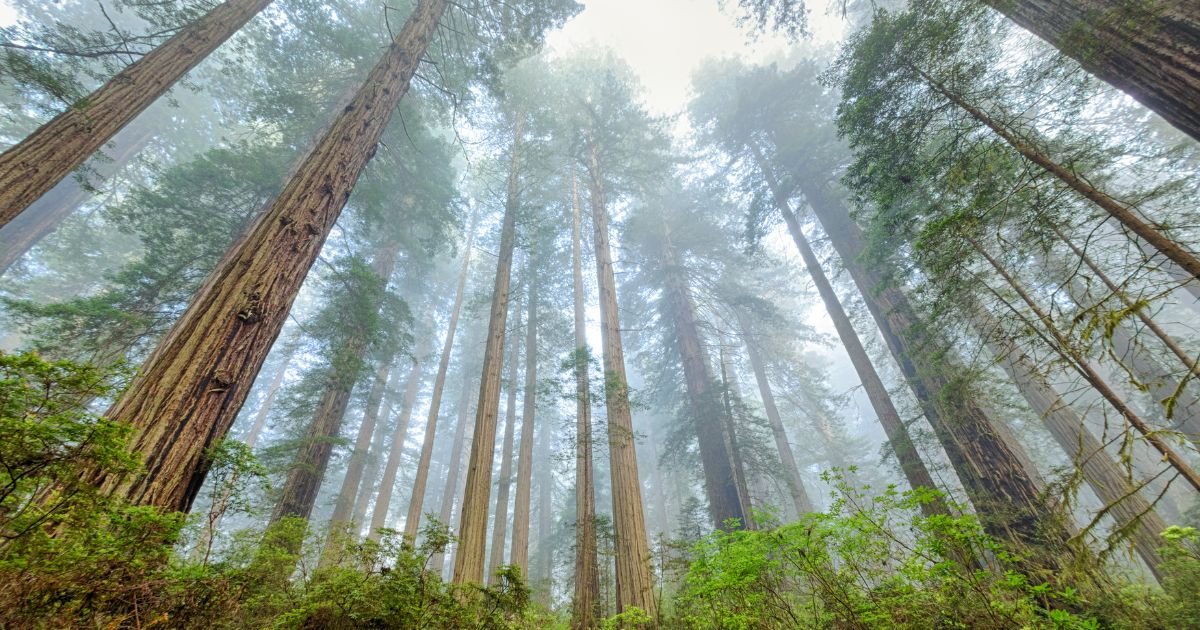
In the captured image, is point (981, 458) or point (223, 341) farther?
point (981, 458)

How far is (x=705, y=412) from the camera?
35.0 feet

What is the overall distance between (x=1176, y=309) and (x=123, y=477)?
38.1 meters

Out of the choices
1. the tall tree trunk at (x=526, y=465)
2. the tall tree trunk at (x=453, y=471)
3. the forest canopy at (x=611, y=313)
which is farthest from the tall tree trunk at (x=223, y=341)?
the tall tree trunk at (x=453, y=471)

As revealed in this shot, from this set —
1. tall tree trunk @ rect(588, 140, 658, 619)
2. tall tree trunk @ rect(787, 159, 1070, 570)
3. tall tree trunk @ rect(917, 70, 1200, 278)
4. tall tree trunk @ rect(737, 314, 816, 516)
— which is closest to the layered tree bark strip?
tall tree trunk @ rect(588, 140, 658, 619)

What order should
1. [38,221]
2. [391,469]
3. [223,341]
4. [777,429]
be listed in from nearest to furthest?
1. [223,341]
2. [777,429]
3. [391,469]
4. [38,221]

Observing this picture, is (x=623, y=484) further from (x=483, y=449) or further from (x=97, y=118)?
(x=97, y=118)

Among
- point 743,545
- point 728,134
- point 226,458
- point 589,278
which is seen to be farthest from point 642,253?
→ point 226,458

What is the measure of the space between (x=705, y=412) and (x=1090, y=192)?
825cm

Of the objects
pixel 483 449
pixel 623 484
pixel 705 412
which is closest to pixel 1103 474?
pixel 705 412

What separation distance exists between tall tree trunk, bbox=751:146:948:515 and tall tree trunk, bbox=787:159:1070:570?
55cm

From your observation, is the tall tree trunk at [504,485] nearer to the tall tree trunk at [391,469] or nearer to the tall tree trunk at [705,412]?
the tall tree trunk at [391,469]

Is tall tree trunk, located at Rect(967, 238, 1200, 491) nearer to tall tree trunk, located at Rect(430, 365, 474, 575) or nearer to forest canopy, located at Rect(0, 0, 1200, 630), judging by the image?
forest canopy, located at Rect(0, 0, 1200, 630)

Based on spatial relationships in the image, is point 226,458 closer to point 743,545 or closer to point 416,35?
point 743,545

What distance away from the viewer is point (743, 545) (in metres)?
3.88
